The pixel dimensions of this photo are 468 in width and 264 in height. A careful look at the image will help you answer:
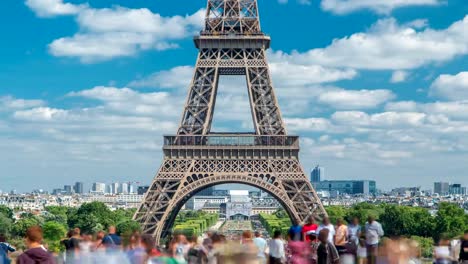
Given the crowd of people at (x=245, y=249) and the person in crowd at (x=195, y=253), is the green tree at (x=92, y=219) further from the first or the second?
the person in crowd at (x=195, y=253)

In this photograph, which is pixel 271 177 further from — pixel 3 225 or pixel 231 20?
pixel 3 225

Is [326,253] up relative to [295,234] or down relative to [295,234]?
down

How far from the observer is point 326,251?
18.2m

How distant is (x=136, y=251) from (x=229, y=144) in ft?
135

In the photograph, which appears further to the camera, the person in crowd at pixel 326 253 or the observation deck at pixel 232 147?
the observation deck at pixel 232 147

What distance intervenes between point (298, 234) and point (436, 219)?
57.8m

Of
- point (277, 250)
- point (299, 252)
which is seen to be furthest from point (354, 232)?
point (299, 252)

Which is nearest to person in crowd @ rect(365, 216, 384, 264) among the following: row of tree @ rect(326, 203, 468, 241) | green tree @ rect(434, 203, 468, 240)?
green tree @ rect(434, 203, 468, 240)

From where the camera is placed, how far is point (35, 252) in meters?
12.6

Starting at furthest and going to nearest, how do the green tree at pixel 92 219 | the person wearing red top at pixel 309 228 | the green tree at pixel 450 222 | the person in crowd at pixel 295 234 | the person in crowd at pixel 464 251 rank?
1. the green tree at pixel 92 219
2. the green tree at pixel 450 222
3. the person wearing red top at pixel 309 228
4. the person in crowd at pixel 295 234
5. the person in crowd at pixel 464 251

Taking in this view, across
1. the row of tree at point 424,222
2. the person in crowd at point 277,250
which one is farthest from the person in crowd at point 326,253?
the row of tree at point 424,222

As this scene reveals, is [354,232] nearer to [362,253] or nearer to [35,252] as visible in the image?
[362,253]

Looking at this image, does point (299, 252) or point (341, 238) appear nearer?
point (299, 252)

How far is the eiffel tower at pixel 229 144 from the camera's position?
5509cm
